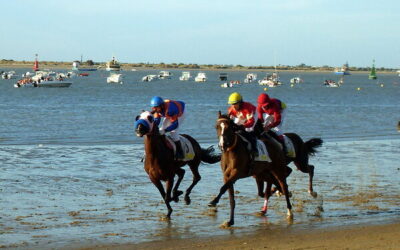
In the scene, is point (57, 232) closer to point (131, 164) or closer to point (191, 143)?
point (191, 143)

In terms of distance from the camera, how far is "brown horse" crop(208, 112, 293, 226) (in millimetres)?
13531

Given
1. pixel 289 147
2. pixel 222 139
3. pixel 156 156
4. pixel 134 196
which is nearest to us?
pixel 222 139

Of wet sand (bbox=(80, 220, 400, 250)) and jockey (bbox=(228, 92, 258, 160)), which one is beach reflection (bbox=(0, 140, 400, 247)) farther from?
jockey (bbox=(228, 92, 258, 160))

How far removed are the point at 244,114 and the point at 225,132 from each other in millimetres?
1289

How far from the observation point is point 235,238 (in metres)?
12.6

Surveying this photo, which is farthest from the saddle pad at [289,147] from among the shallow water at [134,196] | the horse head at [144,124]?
the horse head at [144,124]

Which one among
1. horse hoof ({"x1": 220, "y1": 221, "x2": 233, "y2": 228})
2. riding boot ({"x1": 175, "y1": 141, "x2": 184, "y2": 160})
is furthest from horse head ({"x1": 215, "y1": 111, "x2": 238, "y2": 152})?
riding boot ({"x1": 175, "y1": 141, "x2": 184, "y2": 160})

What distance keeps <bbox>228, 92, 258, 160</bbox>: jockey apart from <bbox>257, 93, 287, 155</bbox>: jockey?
0.90 metres

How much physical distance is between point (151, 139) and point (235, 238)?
8.86 ft

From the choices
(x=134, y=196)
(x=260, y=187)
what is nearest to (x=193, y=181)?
(x=260, y=187)

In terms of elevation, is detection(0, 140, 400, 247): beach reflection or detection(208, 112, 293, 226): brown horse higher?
detection(208, 112, 293, 226): brown horse

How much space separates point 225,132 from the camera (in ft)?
44.2

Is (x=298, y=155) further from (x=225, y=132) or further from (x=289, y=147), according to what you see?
(x=225, y=132)

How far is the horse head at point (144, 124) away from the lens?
45.6ft
